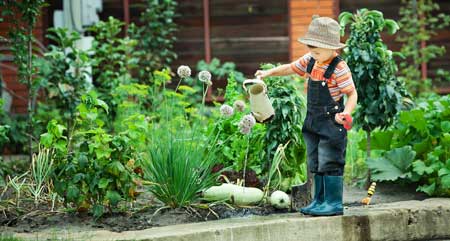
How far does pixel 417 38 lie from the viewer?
10.7 meters

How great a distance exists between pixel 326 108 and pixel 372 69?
1.13 m

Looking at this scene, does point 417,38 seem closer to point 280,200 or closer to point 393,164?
point 393,164

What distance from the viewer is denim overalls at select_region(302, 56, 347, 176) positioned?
5.30m

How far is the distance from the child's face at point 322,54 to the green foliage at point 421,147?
4.34 ft

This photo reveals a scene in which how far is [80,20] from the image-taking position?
9797 millimetres

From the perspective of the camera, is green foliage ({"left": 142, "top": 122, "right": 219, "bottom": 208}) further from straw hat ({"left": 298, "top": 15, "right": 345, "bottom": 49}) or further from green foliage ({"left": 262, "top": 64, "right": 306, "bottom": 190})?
straw hat ({"left": 298, "top": 15, "right": 345, "bottom": 49})

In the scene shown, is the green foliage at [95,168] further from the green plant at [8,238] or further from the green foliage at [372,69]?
the green foliage at [372,69]

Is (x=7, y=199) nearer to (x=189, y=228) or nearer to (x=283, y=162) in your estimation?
(x=189, y=228)

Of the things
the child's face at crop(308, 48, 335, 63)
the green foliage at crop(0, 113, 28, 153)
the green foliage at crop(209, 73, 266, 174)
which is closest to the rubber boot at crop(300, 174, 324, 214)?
the green foliage at crop(209, 73, 266, 174)

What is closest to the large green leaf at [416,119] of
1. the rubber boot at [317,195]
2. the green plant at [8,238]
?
the rubber boot at [317,195]

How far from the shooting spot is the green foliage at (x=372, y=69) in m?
6.30

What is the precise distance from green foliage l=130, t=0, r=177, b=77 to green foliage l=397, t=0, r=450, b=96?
286cm

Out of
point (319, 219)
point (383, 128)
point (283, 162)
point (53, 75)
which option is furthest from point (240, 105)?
point (53, 75)

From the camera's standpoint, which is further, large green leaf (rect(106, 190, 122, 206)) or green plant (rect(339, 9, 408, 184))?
green plant (rect(339, 9, 408, 184))
